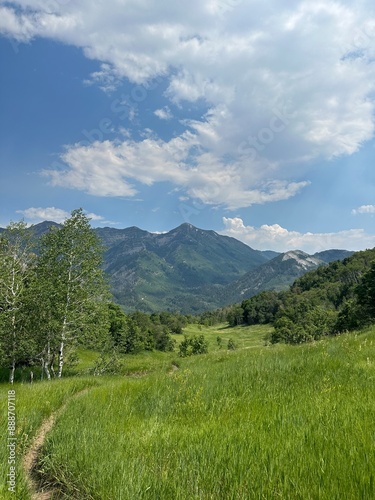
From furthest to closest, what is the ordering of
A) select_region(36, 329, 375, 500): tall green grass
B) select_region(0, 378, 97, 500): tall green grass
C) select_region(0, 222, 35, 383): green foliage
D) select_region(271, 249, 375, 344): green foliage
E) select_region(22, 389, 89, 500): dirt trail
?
select_region(271, 249, 375, 344): green foliage < select_region(0, 222, 35, 383): green foliage < select_region(22, 389, 89, 500): dirt trail < select_region(0, 378, 97, 500): tall green grass < select_region(36, 329, 375, 500): tall green grass

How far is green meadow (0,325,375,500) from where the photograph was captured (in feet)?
11.8

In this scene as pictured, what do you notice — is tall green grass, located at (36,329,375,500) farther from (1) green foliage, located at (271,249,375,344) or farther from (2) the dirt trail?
(1) green foliage, located at (271,249,375,344)

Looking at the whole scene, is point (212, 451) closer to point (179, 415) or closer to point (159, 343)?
point (179, 415)

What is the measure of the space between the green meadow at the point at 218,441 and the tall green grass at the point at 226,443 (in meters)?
0.02

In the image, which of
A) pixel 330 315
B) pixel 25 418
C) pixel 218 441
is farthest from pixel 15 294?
pixel 330 315

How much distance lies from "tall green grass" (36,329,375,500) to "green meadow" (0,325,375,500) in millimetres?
17

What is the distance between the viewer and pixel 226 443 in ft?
15.4

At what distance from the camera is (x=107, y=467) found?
4332 mm

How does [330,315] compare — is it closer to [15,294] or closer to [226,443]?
[15,294]

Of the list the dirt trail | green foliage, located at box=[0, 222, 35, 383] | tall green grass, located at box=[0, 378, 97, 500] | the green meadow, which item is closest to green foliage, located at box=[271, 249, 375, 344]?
the green meadow

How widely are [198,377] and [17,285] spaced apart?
93.1 ft

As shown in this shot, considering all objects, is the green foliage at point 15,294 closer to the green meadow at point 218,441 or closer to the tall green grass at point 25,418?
the tall green grass at point 25,418

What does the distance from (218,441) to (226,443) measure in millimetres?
260

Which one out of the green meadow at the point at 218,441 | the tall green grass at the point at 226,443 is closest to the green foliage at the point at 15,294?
the green meadow at the point at 218,441
